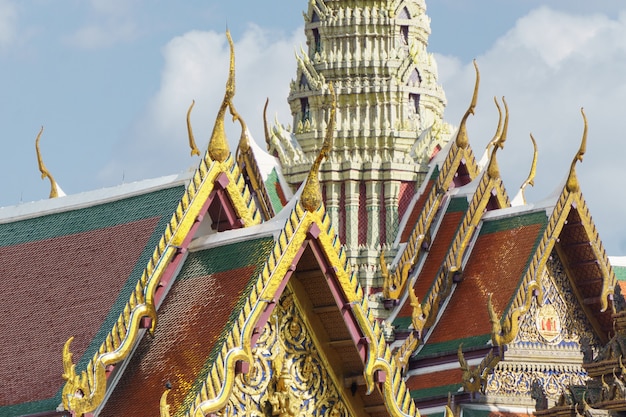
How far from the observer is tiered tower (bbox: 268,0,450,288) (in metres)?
31.3

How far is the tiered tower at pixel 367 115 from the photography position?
103 feet

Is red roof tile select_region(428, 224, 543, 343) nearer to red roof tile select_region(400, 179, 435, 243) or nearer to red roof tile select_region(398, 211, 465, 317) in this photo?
red roof tile select_region(398, 211, 465, 317)

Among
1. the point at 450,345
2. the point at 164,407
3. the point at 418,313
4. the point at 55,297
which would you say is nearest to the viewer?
the point at 164,407

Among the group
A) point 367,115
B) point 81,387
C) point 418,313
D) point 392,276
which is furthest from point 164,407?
point 367,115

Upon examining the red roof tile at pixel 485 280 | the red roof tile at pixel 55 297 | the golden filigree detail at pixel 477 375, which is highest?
the red roof tile at pixel 485 280

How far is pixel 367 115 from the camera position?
32.3m

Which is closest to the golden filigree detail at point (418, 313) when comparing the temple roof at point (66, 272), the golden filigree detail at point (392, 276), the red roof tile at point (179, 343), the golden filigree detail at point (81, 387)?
the golden filigree detail at point (392, 276)

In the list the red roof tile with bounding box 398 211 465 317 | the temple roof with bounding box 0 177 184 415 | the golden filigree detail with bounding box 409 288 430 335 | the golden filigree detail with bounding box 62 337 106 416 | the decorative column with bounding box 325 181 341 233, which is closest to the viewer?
the golden filigree detail with bounding box 62 337 106 416

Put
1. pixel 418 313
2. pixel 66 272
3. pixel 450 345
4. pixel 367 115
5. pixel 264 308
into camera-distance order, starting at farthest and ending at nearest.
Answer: pixel 367 115
pixel 418 313
pixel 450 345
pixel 66 272
pixel 264 308

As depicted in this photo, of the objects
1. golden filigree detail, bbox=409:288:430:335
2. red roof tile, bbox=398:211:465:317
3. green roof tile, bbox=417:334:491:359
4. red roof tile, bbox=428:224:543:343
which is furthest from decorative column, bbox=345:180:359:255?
green roof tile, bbox=417:334:491:359

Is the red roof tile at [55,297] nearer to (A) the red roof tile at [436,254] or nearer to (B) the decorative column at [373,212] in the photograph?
(A) the red roof tile at [436,254]

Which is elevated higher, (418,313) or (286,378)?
(418,313)

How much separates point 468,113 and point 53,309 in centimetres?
1390

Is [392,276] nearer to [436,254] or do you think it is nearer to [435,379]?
[436,254]
